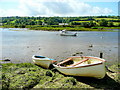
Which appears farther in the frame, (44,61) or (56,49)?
(56,49)

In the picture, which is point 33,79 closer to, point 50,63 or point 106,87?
point 50,63

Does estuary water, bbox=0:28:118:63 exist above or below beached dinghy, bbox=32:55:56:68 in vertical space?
below

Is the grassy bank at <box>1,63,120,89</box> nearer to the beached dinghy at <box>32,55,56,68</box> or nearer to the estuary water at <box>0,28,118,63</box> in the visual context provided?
the beached dinghy at <box>32,55,56,68</box>

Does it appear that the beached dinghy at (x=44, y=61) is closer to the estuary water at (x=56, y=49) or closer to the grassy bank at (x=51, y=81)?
the grassy bank at (x=51, y=81)

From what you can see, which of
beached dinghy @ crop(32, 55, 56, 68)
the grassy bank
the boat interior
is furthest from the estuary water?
the grassy bank

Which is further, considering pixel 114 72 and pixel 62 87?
pixel 114 72

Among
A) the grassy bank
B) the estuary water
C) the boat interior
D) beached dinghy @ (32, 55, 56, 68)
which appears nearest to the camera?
the grassy bank

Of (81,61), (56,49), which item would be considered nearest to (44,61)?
(81,61)

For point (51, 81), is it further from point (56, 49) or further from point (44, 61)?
point (56, 49)

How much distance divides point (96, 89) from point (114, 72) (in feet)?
17.4

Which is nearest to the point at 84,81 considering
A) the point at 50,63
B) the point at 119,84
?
the point at 119,84

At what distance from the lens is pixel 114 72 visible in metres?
17.5

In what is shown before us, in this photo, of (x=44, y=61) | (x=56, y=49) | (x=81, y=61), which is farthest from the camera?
(x=56, y=49)

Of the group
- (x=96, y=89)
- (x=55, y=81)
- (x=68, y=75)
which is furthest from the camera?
(x=68, y=75)
